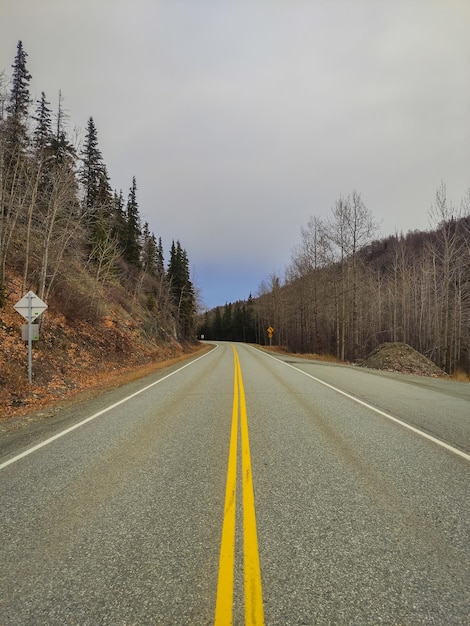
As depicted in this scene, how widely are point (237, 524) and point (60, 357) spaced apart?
13.3m

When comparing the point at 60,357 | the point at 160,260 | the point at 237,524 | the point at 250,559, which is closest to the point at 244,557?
the point at 250,559

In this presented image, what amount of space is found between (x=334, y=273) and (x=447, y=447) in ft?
85.8

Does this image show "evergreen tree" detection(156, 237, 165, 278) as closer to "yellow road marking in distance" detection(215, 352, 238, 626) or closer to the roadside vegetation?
the roadside vegetation

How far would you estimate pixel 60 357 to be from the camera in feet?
46.7

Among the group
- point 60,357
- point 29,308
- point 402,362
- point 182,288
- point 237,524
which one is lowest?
point 237,524

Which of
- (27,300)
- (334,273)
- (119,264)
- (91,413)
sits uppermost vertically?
(119,264)

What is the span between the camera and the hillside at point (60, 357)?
10.1 meters

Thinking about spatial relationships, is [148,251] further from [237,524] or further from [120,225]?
[237,524]

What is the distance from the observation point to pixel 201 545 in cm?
278

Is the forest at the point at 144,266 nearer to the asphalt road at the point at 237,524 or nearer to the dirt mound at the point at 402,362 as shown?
the dirt mound at the point at 402,362

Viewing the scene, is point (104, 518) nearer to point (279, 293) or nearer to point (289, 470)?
point (289, 470)

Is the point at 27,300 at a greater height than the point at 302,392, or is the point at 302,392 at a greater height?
the point at 27,300

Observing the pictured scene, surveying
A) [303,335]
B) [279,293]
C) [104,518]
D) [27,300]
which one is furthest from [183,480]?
[279,293]

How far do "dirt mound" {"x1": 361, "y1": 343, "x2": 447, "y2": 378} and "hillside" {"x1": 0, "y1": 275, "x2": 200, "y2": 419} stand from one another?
1263 cm
